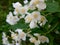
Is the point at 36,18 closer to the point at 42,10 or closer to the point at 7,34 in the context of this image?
the point at 42,10

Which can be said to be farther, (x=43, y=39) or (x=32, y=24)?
(x=43, y=39)

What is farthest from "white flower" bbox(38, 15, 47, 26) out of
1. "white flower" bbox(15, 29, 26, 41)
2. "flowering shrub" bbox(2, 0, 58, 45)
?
"white flower" bbox(15, 29, 26, 41)

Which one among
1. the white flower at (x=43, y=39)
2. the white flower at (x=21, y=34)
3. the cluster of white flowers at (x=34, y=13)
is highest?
the cluster of white flowers at (x=34, y=13)

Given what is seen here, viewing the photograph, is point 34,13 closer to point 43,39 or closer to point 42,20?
point 42,20

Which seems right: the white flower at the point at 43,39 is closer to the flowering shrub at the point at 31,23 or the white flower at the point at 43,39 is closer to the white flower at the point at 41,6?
the flowering shrub at the point at 31,23

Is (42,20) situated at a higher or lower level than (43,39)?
higher

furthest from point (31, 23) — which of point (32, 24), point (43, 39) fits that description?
point (43, 39)

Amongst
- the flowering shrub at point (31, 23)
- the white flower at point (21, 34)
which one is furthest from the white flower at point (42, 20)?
the white flower at point (21, 34)

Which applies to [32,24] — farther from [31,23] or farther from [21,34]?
[21,34]
